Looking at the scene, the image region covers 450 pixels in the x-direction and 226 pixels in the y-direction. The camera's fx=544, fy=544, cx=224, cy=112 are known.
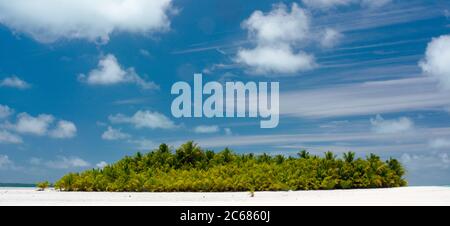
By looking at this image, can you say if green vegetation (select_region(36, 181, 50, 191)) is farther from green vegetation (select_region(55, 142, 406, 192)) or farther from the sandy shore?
the sandy shore

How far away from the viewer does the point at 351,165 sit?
67.2 ft

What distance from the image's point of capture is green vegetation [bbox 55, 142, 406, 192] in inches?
744

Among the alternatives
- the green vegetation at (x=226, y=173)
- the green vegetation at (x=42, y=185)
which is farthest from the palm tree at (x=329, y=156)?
the green vegetation at (x=42, y=185)

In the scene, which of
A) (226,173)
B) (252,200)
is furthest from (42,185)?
(252,200)

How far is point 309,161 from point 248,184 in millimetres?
3538

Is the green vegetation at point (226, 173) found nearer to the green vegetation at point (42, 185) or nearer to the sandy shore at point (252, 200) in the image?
the green vegetation at point (42, 185)

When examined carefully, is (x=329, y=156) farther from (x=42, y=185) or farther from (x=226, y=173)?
(x=42, y=185)

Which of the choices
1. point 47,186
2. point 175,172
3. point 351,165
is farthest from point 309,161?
point 47,186

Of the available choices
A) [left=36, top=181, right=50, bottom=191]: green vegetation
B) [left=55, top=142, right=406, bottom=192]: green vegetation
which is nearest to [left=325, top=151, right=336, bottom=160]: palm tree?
[left=55, top=142, right=406, bottom=192]: green vegetation

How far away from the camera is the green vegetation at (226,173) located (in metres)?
18.9

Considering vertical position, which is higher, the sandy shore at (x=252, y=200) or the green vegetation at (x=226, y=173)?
the green vegetation at (x=226, y=173)
